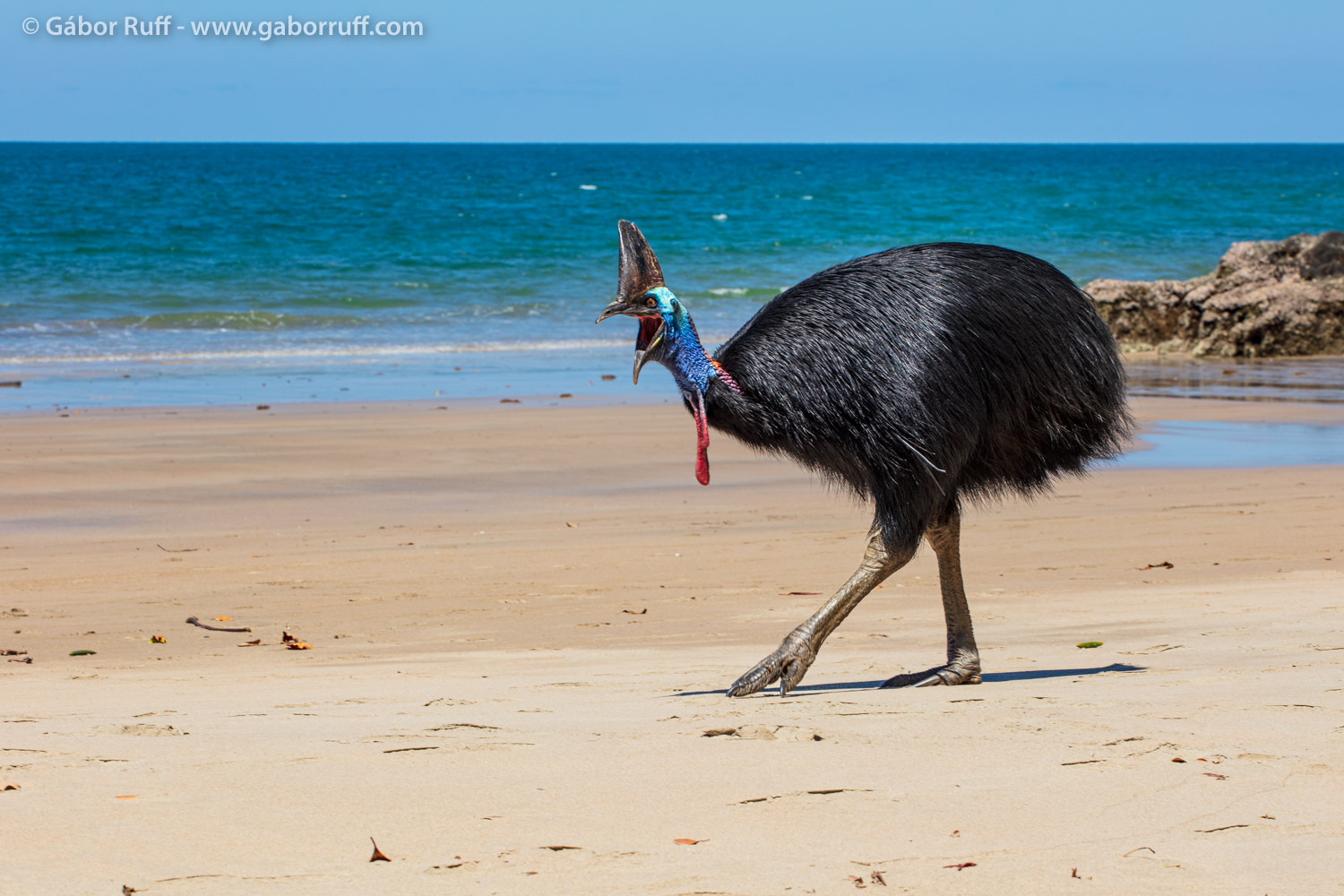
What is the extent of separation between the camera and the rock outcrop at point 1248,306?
1867 centimetres

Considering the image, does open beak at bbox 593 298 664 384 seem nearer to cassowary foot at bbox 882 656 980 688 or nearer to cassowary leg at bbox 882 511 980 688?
cassowary leg at bbox 882 511 980 688

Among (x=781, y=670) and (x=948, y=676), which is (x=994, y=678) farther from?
(x=781, y=670)

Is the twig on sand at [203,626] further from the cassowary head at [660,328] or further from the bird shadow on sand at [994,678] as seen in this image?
the cassowary head at [660,328]

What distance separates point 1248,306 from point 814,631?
16076 mm

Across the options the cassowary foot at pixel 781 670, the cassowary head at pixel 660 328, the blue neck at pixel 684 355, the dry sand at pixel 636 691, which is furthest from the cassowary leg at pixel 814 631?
the blue neck at pixel 684 355

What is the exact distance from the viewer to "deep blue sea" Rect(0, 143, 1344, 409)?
62.1 ft

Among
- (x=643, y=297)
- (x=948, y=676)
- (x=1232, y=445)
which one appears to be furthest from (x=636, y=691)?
(x=1232, y=445)

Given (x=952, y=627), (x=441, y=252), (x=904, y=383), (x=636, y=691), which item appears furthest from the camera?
(x=441, y=252)

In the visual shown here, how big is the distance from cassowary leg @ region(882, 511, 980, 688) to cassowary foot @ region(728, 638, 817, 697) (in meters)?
0.37

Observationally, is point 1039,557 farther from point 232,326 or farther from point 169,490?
point 232,326

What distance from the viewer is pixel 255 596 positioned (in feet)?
22.2

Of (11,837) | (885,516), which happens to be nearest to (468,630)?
(885,516)

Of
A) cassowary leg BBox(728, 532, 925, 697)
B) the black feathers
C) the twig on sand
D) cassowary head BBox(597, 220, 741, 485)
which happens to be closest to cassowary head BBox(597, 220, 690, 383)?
cassowary head BBox(597, 220, 741, 485)

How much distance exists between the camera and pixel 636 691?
4625mm
